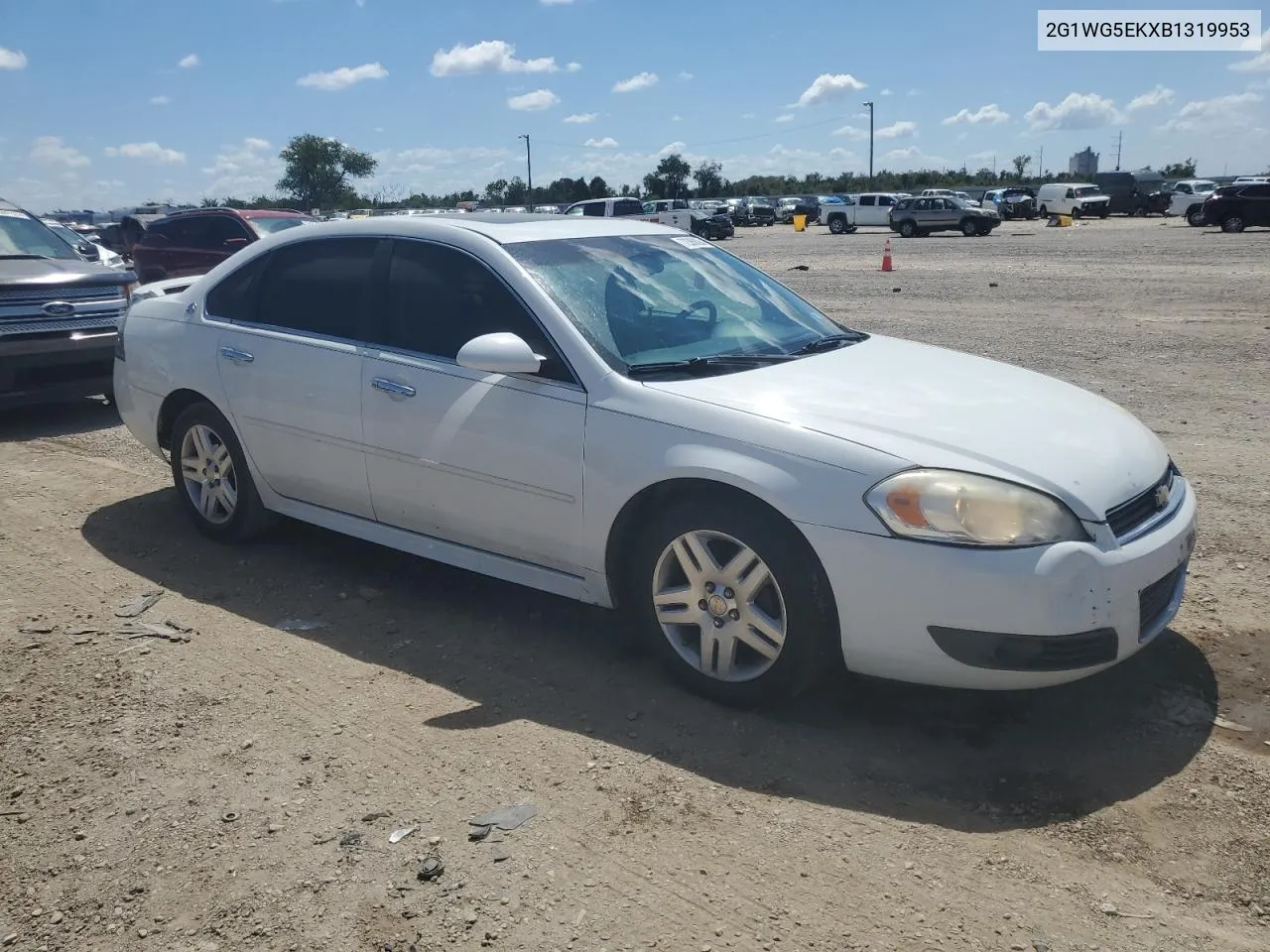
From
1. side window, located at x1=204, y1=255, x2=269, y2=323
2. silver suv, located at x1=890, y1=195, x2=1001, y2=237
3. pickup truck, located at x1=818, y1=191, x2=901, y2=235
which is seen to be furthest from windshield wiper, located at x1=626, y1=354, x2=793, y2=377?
pickup truck, located at x1=818, y1=191, x2=901, y2=235

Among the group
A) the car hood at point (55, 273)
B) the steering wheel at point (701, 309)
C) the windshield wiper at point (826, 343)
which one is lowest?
the windshield wiper at point (826, 343)

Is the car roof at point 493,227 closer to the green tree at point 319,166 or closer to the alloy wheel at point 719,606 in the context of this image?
the alloy wheel at point 719,606

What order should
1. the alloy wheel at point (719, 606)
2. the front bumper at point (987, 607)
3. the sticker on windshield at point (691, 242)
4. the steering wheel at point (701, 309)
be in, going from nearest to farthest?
Answer: the front bumper at point (987, 607) → the alloy wheel at point (719, 606) → the steering wheel at point (701, 309) → the sticker on windshield at point (691, 242)

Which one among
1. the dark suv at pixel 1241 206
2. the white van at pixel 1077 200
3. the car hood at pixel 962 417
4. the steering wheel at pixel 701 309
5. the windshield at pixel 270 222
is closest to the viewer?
the car hood at pixel 962 417

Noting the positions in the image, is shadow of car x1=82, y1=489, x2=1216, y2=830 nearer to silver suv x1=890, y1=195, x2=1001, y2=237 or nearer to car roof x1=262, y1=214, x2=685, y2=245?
car roof x1=262, y1=214, x2=685, y2=245

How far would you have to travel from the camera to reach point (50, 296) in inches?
332

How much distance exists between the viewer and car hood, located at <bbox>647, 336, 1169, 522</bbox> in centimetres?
335

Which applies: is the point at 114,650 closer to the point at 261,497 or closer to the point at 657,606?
the point at 261,497

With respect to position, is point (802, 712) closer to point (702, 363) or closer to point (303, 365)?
point (702, 363)

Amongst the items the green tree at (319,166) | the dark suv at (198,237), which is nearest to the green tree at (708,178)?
the green tree at (319,166)

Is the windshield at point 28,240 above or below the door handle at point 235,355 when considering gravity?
above

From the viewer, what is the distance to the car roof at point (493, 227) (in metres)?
4.54

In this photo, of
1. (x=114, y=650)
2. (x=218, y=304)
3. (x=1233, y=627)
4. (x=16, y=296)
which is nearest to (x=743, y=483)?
(x=1233, y=627)

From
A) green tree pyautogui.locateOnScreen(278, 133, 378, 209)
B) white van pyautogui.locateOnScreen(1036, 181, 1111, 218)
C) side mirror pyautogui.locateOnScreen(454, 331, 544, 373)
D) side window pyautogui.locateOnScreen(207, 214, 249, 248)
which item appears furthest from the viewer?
green tree pyautogui.locateOnScreen(278, 133, 378, 209)
